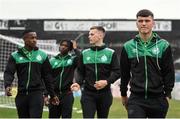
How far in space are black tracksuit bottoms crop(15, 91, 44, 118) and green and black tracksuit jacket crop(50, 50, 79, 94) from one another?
968mm

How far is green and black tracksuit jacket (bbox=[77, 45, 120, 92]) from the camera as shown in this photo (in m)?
9.15

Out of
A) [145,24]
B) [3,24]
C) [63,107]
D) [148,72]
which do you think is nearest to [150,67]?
[148,72]

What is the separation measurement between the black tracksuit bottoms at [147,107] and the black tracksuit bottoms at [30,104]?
2.43m

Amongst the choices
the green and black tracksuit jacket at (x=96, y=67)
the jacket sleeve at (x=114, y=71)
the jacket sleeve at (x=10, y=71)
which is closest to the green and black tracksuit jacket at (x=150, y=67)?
the jacket sleeve at (x=114, y=71)

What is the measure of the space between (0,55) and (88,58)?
→ 15.2m

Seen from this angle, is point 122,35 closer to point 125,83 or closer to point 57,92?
point 57,92

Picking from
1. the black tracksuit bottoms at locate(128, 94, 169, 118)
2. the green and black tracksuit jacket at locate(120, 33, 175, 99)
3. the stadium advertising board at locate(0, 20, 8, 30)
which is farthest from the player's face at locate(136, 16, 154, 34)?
the stadium advertising board at locate(0, 20, 8, 30)

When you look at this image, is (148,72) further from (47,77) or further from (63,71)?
(63,71)

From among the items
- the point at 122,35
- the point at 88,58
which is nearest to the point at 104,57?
the point at 88,58

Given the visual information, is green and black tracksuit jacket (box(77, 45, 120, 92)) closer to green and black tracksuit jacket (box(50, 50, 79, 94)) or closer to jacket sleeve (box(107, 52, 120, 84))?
jacket sleeve (box(107, 52, 120, 84))

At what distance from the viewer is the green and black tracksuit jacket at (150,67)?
6.81m

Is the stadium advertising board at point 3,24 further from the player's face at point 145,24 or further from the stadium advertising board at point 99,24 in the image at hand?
the player's face at point 145,24

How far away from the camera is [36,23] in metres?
37.6

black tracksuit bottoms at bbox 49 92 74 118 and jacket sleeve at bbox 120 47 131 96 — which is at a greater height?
jacket sleeve at bbox 120 47 131 96
